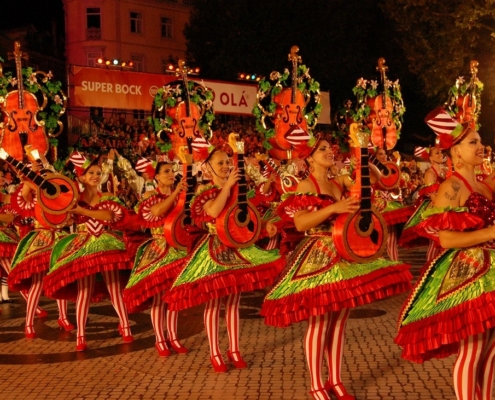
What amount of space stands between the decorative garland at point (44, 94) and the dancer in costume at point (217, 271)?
4.13 m

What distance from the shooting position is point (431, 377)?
6.43 meters

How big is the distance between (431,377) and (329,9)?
99.6ft

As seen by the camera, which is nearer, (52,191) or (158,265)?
(158,265)

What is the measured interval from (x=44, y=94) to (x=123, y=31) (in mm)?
37352

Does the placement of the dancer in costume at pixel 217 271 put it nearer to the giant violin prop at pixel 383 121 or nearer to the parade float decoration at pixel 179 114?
the parade float decoration at pixel 179 114

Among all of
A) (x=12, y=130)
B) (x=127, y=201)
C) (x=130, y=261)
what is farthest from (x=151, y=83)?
(x=130, y=261)

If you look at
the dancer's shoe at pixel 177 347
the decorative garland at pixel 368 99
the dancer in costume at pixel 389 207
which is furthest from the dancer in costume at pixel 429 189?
the dancer's shoe at pixel 177 347

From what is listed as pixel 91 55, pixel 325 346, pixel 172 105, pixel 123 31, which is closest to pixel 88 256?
pixel 172 105

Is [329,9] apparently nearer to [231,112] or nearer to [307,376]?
[231,112]

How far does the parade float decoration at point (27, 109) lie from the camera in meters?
10.3

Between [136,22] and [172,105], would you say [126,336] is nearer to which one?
[172,105]

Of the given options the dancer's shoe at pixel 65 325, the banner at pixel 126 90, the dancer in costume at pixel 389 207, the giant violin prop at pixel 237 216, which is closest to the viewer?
the giant violin prop at pixel 237 216

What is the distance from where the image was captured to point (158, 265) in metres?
7.64

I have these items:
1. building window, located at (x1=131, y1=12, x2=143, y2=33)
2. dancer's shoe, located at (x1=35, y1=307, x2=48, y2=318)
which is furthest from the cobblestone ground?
building window, located at (x1=131, y1=12, x2=143, y2=33)
